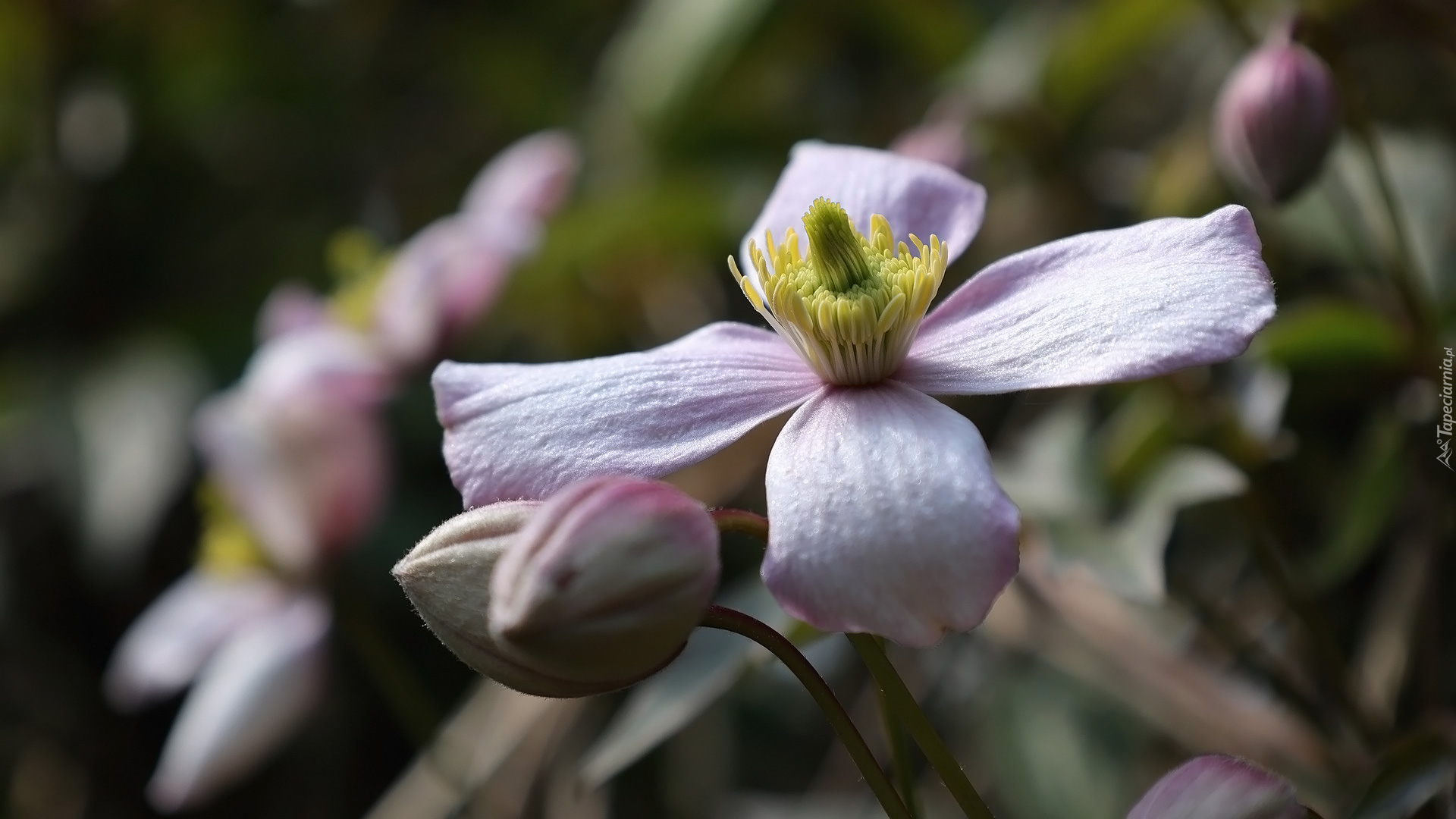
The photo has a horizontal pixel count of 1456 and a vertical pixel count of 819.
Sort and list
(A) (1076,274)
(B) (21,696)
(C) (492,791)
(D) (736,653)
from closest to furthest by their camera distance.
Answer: (A) (1076,274)
(D) (736,653)
(C) (492,791)
(B) (21,696)

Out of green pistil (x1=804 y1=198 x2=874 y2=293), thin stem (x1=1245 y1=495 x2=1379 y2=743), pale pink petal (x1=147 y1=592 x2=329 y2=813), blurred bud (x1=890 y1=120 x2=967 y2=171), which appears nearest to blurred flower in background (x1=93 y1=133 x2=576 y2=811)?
pale pink petal (x1=147 y1=592 x2=329 y2=813)

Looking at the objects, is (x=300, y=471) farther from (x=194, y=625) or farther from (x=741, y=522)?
(x=741, y=522)

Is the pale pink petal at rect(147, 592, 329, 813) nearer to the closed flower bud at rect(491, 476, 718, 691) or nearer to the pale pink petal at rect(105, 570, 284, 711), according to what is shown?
the pale pink petal at rect(105, 570, 284, 711)

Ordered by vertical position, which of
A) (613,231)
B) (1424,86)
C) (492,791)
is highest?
(613,231)

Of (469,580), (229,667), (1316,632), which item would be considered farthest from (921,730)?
(229,667)

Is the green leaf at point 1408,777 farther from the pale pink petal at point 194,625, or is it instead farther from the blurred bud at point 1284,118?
the pale pink petal at point 194,625

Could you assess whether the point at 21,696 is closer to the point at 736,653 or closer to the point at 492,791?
the point at 492,791

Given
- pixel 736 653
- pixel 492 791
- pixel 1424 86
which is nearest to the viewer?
pixel 736 653

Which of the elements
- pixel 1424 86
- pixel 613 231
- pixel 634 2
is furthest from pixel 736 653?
pixel 634 2
